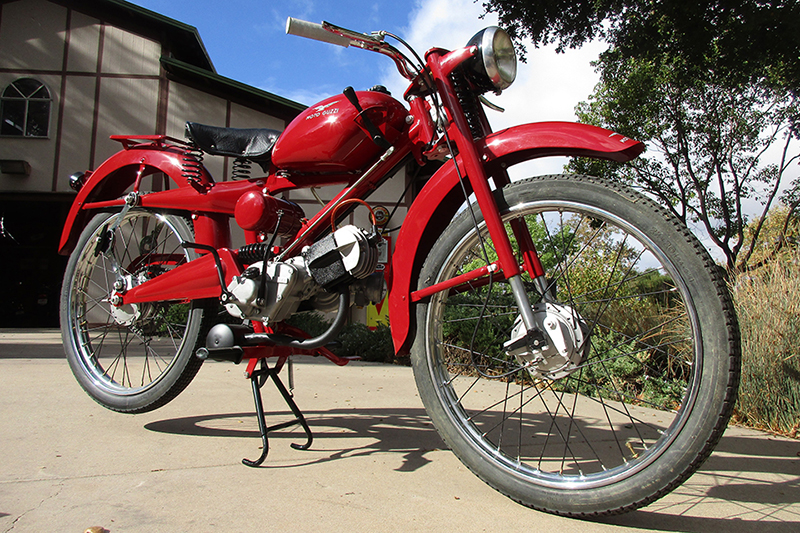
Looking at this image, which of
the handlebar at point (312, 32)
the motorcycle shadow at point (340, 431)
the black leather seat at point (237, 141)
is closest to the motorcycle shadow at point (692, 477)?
the motorcycle shadow at point (340, 431)

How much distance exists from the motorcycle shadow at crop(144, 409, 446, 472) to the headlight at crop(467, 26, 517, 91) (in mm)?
1443

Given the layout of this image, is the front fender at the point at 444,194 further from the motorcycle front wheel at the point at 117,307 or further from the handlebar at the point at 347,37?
the motorcycle front wheel at the point at 117,307

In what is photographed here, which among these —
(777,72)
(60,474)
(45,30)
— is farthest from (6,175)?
(777,72)

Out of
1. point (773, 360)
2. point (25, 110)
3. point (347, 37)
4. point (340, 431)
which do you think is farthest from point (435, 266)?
point (25, 110)

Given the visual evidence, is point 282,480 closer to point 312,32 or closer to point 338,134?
point 338,134

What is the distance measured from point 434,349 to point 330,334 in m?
0.43

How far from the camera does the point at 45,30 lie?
12594 mm

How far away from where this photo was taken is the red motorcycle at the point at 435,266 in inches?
57.4

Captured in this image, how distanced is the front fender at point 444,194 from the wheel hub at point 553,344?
42cm

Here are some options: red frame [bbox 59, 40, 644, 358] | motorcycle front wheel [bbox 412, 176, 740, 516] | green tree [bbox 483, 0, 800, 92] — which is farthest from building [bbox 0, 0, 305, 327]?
motorcycle front wheel [bbox 412, 176, 740, 516]

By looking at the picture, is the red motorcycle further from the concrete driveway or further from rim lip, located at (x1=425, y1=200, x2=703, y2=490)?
the concrete driveway

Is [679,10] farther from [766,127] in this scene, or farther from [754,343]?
[766,127]

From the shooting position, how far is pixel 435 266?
6.02ft

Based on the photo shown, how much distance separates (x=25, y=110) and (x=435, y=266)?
46.5 feet
